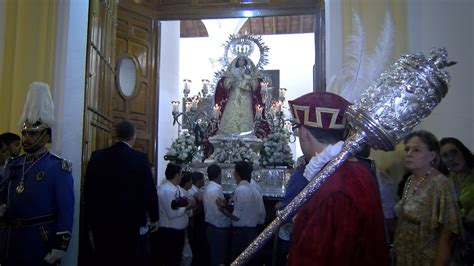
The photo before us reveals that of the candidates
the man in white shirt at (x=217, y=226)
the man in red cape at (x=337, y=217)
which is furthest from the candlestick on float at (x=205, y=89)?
the man in red cape at (x=337, y=217)

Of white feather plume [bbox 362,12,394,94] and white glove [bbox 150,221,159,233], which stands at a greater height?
white feather plume [bbox 362,12,394,94]

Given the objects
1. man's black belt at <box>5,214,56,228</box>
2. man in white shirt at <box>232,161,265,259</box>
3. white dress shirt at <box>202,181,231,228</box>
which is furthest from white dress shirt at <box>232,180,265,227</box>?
man's black belt at <box>5,214,56,228</box>

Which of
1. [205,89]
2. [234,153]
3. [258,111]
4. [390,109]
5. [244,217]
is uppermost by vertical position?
[205,89]

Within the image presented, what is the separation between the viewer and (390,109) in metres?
1.76

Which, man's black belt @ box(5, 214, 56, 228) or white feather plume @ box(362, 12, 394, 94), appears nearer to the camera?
white feather plume @ box(362, 12, 394, 94)

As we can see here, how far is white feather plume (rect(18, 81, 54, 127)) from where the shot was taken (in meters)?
3.27

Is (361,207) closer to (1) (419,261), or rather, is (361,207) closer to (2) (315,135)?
(2) (315,135)

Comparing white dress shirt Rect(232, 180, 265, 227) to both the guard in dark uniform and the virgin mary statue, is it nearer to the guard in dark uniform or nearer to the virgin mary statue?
the guard in dark uniform

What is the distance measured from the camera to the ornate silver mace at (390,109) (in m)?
1.74

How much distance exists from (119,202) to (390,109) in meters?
2.50

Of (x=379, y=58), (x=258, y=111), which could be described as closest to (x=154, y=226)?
(x=379, y=58)

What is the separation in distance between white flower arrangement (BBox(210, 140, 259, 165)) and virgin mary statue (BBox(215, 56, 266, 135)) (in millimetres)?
487

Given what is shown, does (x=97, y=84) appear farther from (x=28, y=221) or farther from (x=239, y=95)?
(x=239, y=95)

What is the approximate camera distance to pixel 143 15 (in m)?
8.13
